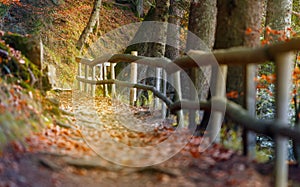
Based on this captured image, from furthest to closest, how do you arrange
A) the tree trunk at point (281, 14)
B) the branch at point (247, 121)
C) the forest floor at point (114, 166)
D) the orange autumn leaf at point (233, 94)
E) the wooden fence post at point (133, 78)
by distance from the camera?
the wooden fence post at point (133, 78) < the tree trunk at point (281, 14) < the orange autumn leaf at point (233, 94) < the forest floor at point (114, 166) < the branch at point (247, 121)

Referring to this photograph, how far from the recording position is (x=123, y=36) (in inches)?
787

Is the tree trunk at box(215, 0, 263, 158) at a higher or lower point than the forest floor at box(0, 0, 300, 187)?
higher

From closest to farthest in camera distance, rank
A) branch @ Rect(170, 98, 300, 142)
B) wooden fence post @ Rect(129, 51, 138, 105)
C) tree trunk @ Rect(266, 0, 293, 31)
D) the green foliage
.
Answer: branch @ Rect(170, 98, 300, 142)
tree trunk @ Rect(266, 0, 293, 31)
wooden fence post @ Rect(129, 51, 138, 105)
the green foliage

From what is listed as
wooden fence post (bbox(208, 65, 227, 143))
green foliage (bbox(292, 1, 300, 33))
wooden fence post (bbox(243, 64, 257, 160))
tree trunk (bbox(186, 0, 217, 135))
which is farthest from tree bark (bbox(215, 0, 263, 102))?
green foliage (bbox(292, 1, 300, 33))

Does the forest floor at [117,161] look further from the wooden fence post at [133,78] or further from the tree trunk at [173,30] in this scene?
the tree trunk at [173,30]

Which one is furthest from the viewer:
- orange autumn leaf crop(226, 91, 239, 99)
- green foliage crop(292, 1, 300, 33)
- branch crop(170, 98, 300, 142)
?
green foliage crop(292, 1, 300, 33)

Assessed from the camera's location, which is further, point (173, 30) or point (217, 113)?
point (173, 30)

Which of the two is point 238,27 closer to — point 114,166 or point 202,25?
point 114,166

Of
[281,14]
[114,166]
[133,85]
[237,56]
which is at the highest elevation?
[281,14]

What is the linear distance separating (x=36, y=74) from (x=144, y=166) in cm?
262

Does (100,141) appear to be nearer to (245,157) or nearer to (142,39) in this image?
(245,157)

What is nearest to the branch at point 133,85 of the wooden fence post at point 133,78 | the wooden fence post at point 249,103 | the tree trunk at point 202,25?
the wooden fence post at point 133,78

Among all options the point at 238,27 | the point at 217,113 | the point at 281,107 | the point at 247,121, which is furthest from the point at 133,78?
the point at 281,107

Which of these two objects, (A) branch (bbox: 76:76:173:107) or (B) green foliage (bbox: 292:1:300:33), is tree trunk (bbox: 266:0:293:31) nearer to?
(A) branch (bbox: 76:76:173:107)
